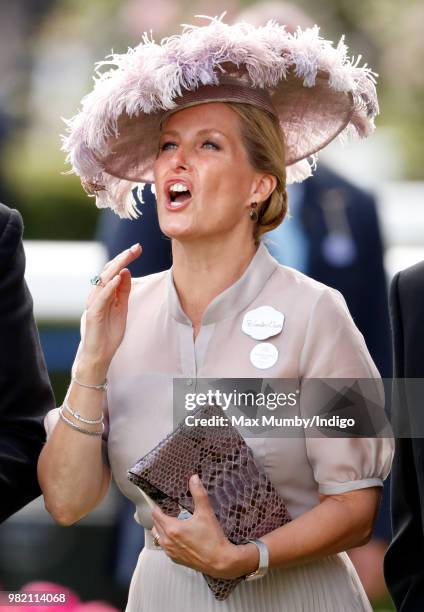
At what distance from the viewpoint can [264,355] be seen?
3.06m

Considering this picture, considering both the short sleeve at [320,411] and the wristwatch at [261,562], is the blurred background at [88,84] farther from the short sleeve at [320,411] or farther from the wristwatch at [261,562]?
the wristwatch at [261,562]

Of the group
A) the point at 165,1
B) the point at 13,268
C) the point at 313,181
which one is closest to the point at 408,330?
the point at 13,268

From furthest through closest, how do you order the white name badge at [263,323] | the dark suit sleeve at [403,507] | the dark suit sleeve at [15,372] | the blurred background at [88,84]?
1. the blurred background at [88,84]
2. the white name badge at [263,323]
3. the dark suit sleeve at [15,372]
4. the dark suit sleeve at [403,507]

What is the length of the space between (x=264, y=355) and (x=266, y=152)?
0.48 metres

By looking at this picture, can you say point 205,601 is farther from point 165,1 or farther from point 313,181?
point 165,1

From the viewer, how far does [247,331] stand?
3113 millimetres

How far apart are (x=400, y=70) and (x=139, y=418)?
10.1m

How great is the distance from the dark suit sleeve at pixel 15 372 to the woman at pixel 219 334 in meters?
0.06

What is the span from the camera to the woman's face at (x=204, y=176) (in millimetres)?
3109

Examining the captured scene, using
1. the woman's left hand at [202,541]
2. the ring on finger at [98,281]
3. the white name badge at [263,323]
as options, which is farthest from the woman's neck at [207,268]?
the woman's left hand at [202,541]

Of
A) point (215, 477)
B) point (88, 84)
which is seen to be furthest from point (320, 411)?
point (88, 84)

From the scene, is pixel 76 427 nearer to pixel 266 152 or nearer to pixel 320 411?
pixel 320 411

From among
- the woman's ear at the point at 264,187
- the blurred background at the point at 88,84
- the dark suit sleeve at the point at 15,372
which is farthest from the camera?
the blurred background at the point at 88,84

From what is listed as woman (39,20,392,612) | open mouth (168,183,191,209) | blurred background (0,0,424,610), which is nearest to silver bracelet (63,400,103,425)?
woman (39,20,392,612)
